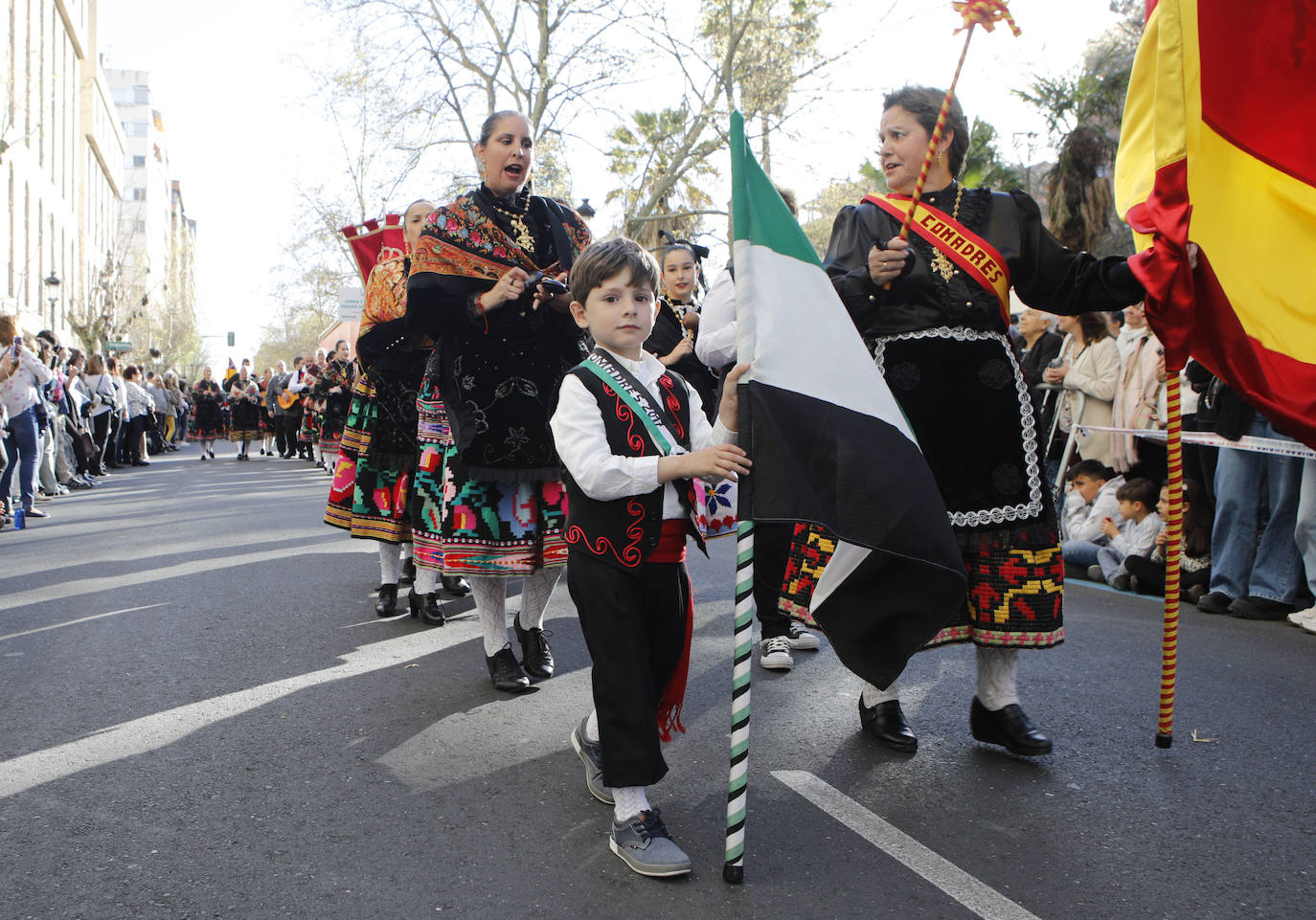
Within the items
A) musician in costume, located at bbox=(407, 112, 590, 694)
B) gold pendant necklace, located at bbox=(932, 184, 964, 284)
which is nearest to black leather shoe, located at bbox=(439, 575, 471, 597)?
musician in costume, located at bbox=(407, 112, 590, 694)

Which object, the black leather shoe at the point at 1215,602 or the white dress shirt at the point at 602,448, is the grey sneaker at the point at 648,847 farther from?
the black leather shoe at the point at 1215,602

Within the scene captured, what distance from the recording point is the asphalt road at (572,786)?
275cm

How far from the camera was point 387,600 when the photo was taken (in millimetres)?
6176

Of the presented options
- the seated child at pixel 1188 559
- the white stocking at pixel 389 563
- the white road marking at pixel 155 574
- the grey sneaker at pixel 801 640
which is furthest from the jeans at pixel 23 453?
the seated child at pixel 1188 559

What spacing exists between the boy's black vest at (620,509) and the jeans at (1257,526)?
4.68 m

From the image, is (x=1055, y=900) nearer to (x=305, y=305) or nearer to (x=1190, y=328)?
(x=1190, y=328)

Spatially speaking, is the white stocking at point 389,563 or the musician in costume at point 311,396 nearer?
the white stocking at point 389,563

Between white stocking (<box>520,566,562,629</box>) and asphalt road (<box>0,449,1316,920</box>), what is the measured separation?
311mm

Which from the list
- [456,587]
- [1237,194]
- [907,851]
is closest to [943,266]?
[1237,194]

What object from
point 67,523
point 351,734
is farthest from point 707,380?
point 67,523

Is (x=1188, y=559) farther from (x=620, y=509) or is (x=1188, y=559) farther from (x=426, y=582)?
(x=620, y=509)

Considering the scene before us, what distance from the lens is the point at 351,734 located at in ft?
13.2

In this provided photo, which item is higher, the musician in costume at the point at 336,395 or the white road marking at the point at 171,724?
the musician in costume at the point at 336,395

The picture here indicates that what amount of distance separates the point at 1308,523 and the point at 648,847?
4.80m
